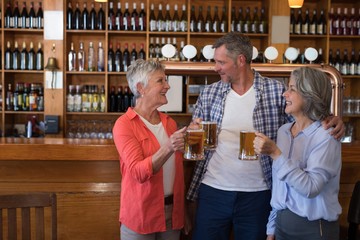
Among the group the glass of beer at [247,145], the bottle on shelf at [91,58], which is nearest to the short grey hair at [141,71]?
the glass of beer at [247,145]

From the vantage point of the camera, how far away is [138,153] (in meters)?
1.97

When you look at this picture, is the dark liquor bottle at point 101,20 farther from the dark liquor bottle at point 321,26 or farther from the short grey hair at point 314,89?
the short grey hair at point 314,89

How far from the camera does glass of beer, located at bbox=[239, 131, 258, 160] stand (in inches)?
73.6

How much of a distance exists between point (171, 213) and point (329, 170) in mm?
681

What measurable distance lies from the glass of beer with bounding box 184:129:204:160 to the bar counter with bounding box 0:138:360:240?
685 mm

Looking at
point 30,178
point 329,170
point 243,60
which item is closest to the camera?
point 329,170

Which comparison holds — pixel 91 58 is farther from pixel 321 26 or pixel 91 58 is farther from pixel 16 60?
pixel 321 26

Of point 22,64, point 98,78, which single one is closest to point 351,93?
point 98,78

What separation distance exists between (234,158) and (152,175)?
0.42 meters

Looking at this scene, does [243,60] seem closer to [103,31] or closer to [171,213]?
[171,213]

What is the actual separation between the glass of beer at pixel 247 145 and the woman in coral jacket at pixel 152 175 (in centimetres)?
25

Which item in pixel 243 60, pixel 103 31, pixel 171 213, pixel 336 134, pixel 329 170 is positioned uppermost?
pixel 103 31

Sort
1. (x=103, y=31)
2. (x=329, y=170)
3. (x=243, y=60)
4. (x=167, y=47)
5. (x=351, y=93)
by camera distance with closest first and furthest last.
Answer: (x=329, y=170), (x=243, y=60), (x=167, y=47), (x=103, y=31), (x=351, y=93)

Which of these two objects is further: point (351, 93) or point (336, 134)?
point (351, 93)
